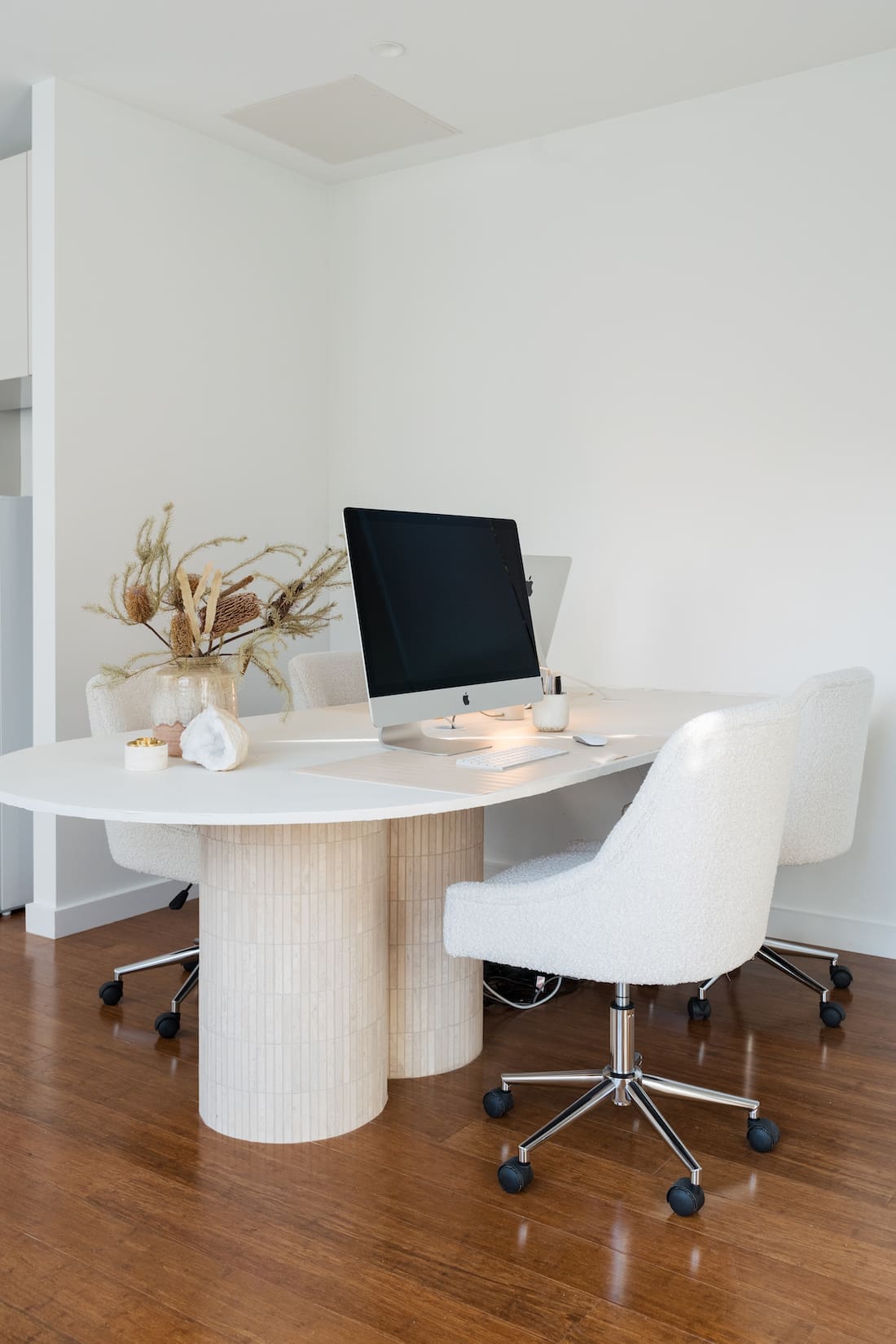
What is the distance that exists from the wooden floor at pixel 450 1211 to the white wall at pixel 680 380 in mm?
1417

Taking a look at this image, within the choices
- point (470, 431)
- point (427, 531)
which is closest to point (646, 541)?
point (470, 431)

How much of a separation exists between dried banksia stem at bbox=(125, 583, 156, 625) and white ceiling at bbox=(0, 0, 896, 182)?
1827mm

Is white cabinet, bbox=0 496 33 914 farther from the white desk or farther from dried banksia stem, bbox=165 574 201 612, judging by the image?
dried banksia stem, bbox=165 574 201 612

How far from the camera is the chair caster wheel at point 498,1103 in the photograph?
2496 mm

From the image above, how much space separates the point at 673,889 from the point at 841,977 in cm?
165

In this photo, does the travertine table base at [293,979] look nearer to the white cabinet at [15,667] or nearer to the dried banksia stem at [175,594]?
A: the dried banksia stem at [175,594]

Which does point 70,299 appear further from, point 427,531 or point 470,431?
point 427,531

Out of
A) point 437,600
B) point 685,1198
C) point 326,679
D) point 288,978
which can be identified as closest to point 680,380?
point 326,679

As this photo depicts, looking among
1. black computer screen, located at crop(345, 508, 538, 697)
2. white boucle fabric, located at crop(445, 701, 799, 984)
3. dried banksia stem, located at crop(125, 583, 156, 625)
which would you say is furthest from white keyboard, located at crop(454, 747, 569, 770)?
dried banksia stem, located at crop(125, 583, 156, 625)

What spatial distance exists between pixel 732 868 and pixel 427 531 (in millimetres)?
1081

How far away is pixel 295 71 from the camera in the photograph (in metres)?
3.70

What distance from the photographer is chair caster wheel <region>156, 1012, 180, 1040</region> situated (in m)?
2.96

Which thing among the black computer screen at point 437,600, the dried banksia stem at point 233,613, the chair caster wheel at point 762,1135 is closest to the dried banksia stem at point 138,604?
the dried banksia stem at point 233,613

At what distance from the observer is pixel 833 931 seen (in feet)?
12.6
